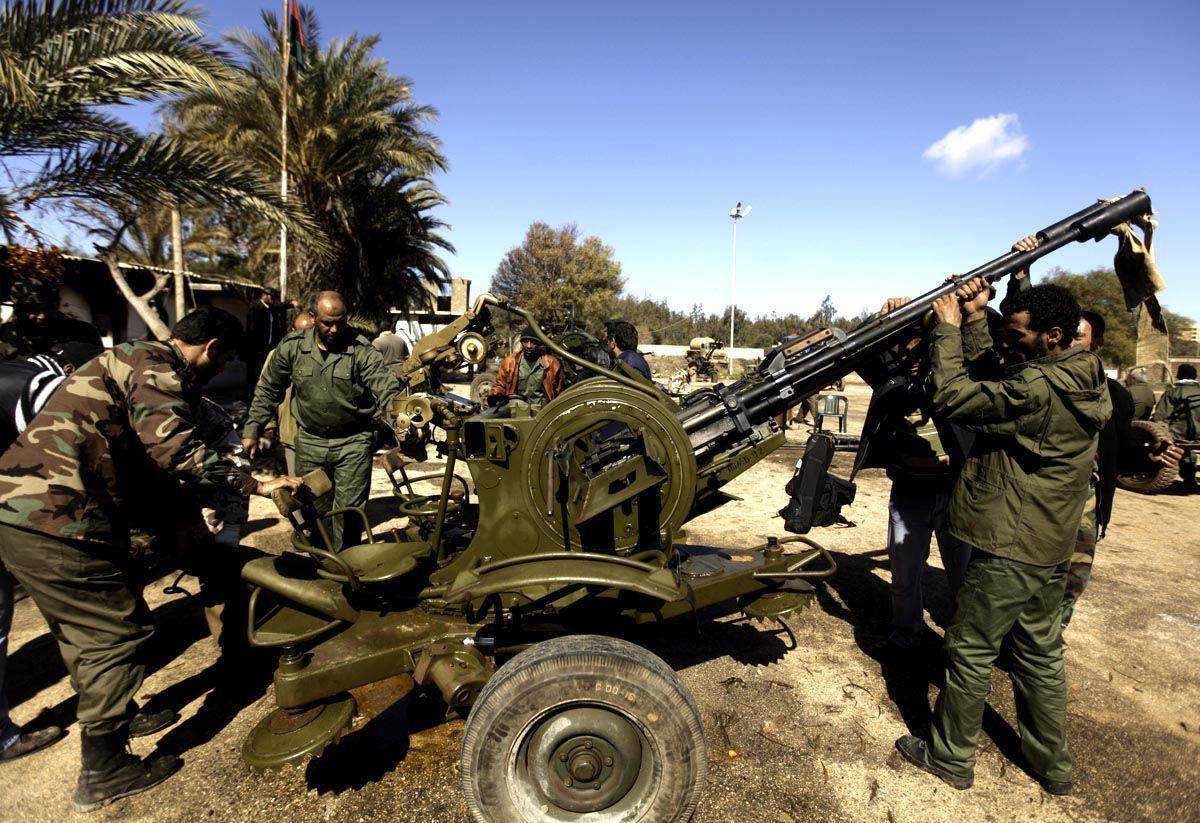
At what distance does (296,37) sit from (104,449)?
50.0ft

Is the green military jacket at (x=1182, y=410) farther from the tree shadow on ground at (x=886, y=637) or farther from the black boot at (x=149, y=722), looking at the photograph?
the black boot at (x=149, y=722)

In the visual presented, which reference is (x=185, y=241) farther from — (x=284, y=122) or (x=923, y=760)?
(x=923, y=760)

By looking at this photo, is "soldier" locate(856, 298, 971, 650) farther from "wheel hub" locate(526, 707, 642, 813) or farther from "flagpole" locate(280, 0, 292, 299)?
"flagpole" locate(280, 0, 292, 299)

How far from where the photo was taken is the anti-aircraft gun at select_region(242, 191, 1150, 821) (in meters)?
2.64

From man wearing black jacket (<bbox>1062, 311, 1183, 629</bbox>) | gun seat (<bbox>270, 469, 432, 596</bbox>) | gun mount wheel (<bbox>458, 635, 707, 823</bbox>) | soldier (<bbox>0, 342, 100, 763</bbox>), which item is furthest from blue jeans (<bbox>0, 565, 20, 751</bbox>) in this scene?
man wearing black jacket (<bbox>1062, 311, 1183, 629</bbox>)

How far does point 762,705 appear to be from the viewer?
374cm

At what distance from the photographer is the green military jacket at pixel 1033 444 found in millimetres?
2951

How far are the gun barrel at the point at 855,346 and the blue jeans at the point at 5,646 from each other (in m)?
3.76

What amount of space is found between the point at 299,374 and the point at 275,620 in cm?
224

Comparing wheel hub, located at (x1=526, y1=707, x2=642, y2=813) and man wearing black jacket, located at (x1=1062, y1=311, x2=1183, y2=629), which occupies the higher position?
man wearing black jacket, located at (x1=1062, y1=311, x2=1183, y2=629)

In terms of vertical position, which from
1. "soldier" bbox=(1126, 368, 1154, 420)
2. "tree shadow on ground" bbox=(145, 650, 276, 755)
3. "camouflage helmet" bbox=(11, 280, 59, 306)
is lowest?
"tree shadow on ground" bbox=(145, 650, 276, 755)

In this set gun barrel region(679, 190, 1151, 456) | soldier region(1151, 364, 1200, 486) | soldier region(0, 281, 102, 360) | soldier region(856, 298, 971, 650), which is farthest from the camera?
soldier region(1151, 364, 1200, 486)

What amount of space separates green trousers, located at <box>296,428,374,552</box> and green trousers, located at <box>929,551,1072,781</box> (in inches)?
165

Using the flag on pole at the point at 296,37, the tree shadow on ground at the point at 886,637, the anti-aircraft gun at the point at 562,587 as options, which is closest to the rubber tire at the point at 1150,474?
the tree shadow on ground at the point at 886,637
